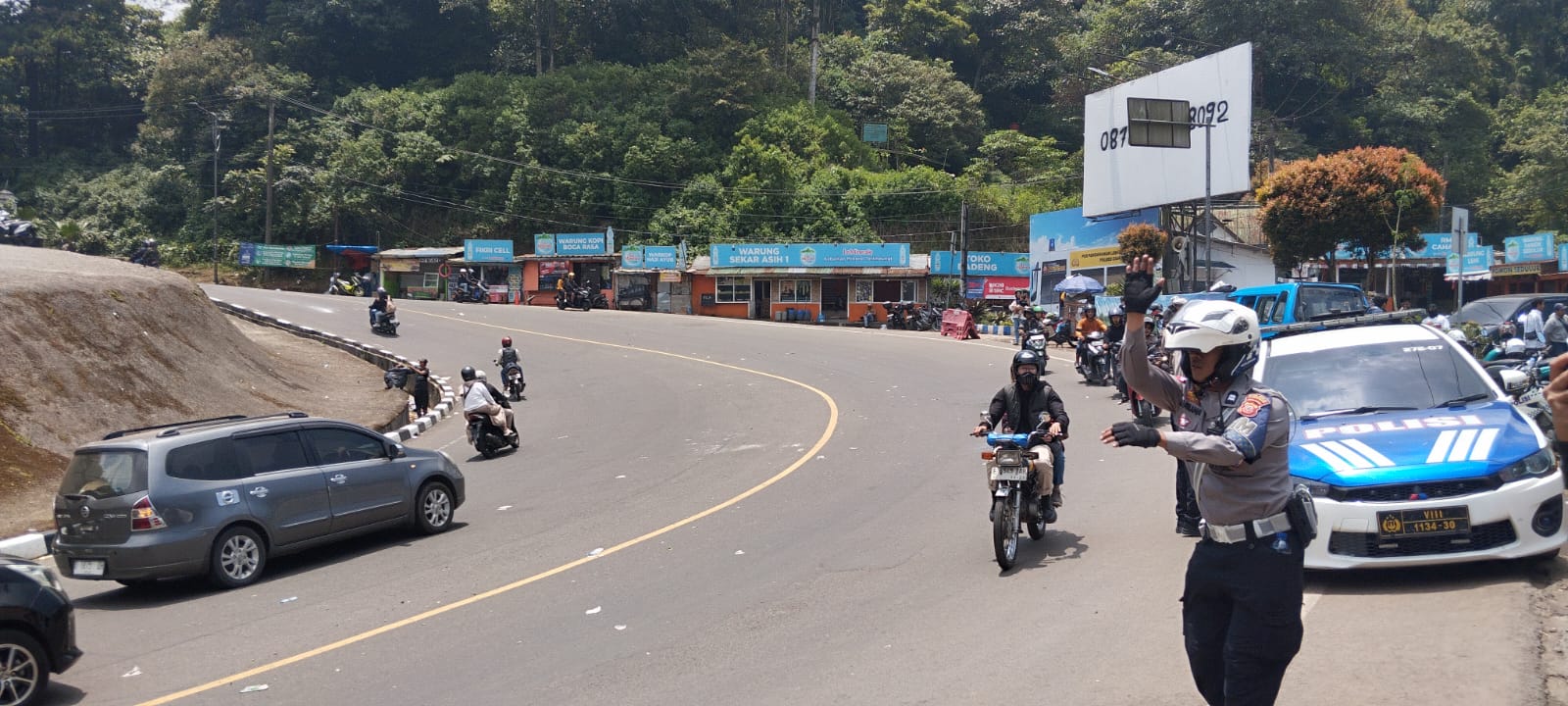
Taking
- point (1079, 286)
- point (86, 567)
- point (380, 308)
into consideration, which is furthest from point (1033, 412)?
point (380, 308)

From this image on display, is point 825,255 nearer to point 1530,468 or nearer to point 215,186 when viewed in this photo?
point 215,186

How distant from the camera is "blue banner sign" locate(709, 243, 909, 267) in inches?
1965

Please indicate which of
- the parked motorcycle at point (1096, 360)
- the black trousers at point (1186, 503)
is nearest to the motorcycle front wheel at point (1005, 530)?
the black trousers at point (1186, 503)

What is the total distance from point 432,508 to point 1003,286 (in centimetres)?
4240

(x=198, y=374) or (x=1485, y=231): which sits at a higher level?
(x=1485, y=231)

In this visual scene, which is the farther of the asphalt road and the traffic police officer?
the asphalt road

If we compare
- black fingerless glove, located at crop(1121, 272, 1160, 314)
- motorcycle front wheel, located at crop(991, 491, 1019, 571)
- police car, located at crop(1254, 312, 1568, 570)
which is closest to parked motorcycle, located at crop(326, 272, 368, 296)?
motorcycle front wheel, located at crop(991, 491, 1019, 571)

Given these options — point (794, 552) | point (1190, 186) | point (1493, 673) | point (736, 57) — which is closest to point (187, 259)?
point (736, 57)

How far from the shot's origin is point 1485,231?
61594mm

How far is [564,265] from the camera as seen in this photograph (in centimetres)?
5675

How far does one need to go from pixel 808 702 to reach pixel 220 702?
3.67 metres

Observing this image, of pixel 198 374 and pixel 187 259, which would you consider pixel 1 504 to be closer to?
pixel 198 374

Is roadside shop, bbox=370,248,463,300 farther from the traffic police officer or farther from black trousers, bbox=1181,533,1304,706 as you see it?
black trousers, bbox=1181,533,1304,706

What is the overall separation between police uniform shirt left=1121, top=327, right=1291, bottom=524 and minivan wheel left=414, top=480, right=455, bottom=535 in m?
9.27
